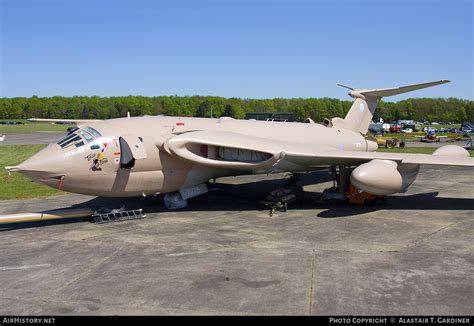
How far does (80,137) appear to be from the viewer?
14383 mm

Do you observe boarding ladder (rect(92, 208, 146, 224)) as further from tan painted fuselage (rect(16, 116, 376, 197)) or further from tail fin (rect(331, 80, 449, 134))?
tail fin (rect(331, 80, 449, 134))

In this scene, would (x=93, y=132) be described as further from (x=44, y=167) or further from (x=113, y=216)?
(x=113, y=216)

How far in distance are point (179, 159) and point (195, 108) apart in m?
129

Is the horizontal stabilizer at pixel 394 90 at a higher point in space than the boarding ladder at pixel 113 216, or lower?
higher

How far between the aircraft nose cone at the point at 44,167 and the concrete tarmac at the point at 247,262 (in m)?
1.71

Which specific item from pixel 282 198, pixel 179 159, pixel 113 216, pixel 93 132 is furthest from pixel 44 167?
pixel 282 198

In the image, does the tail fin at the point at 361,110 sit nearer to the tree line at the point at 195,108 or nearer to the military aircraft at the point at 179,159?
the military aircraft at the point at 179,159

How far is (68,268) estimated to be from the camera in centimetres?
1049

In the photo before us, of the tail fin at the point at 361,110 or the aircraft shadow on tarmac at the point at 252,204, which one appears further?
the tail fin at the point at 361,110

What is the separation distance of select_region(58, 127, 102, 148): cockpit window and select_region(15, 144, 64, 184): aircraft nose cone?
48 centimetres

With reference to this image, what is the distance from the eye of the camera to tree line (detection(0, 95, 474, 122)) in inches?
5340

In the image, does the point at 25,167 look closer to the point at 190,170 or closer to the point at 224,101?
the point at 190,170

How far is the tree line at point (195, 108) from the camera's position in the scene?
445 ft

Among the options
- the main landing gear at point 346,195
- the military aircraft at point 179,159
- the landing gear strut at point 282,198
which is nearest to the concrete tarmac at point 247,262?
the landing gear strut at point 282,198
